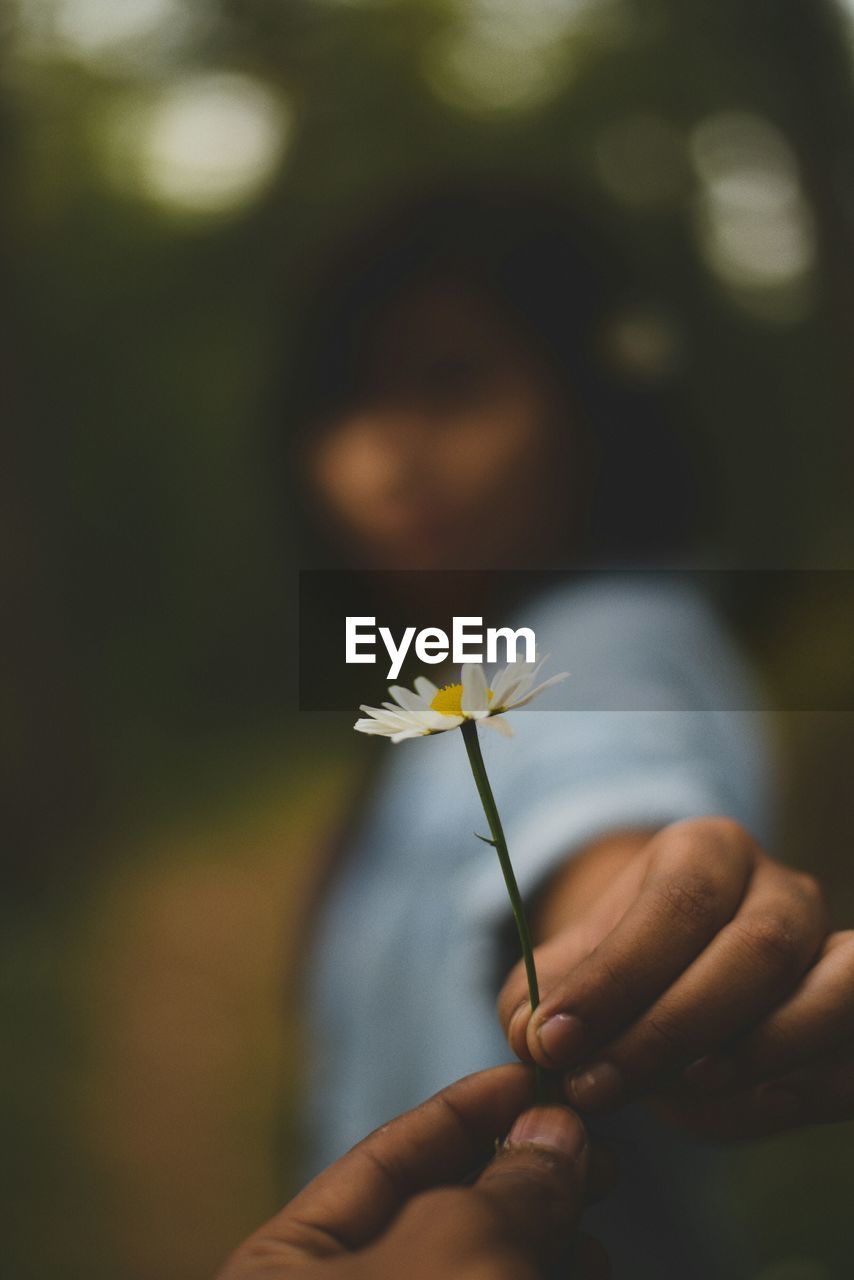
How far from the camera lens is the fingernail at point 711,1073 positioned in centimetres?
39

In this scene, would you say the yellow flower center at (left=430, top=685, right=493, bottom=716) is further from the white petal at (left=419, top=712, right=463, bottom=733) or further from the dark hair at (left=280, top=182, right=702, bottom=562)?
the dark hair at (left=280, top=182, right=702, bottom=562)

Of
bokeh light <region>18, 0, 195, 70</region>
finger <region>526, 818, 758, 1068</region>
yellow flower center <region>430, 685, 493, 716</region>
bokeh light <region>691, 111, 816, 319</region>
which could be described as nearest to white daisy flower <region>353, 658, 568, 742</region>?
yellow flower center <region>430, 685, 493, 716</region>

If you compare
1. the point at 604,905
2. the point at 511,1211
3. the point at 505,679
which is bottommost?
the point at 511,1211

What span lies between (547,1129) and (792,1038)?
112mm

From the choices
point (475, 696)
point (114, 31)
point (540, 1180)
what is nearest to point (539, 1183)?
point (540, 1180)

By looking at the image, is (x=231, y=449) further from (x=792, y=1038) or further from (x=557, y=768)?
(x=792, y=1038)

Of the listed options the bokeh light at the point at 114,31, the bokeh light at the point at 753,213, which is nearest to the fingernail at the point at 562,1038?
the bokeh light at the point at 753,213

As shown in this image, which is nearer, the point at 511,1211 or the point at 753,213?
the point at 511,1211

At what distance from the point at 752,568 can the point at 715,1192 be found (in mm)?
285

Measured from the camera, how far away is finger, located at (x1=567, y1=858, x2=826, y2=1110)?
38cm

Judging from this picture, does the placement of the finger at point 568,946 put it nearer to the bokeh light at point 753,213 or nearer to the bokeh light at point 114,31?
the bokeh light at point 753,213

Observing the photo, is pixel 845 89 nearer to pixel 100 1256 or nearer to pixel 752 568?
pixel 752 568

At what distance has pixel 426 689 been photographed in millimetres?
411

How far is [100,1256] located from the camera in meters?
0.42
